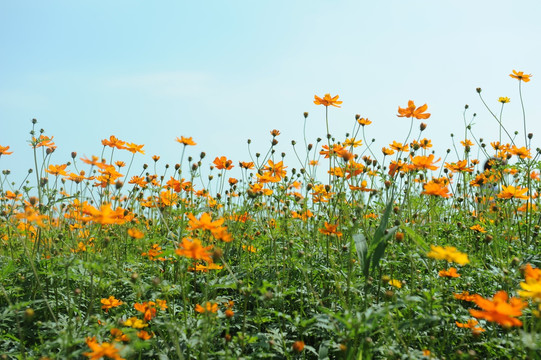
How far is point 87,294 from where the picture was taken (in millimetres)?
2623

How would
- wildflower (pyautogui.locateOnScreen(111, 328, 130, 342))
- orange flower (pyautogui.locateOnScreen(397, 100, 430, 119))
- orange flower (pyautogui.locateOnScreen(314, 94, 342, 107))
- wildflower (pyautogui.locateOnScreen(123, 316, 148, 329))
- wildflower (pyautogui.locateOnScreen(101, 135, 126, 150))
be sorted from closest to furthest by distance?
wildflower (pyautogui.locateOnScreen(111, 328, 130, 342)), wildflower (pyautogui.locateOnScreen(123, 316, 148, 329)), orange flower (pyautogui.locateOnScreen(397, 100, 430, 119)), wildflower (pyautogui.locateOnScreen(101, 135, 126, 150)), orange flower (pyautogui.locateOnScreen(314, 94, 342, 107))

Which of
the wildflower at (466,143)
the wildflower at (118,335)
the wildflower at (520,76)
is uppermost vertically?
the wildflower at (520,76)

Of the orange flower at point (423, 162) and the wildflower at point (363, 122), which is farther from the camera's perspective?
the wildflower at point (363, 122)

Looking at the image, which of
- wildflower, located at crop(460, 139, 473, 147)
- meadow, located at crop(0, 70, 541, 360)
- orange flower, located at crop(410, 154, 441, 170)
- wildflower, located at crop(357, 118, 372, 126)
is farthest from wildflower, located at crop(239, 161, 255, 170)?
wildflower, located at crop(460, 139, 473, 147)

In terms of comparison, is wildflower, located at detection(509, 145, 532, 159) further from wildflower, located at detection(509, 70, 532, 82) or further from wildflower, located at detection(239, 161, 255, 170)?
wildflower, located at detection(239, 161, 255, 170)

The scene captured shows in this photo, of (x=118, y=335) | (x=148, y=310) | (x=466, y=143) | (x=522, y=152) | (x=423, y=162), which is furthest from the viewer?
(x=466, y=143)

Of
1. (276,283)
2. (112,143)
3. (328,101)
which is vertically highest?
(328,101)

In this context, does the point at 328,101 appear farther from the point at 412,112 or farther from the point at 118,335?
the point at 118,335

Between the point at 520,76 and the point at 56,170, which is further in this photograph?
the point at 520,76

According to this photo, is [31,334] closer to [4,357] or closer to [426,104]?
[4,357]

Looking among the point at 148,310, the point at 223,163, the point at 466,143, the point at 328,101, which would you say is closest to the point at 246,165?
the point at 223,163

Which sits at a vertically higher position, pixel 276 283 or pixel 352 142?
pixel 352 142

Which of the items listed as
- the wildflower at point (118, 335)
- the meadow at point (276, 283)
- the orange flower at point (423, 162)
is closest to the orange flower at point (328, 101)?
the meadow at point (276, 283)

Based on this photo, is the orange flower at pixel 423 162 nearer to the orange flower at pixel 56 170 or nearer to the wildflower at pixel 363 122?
the wildflower at pixel 363 122
